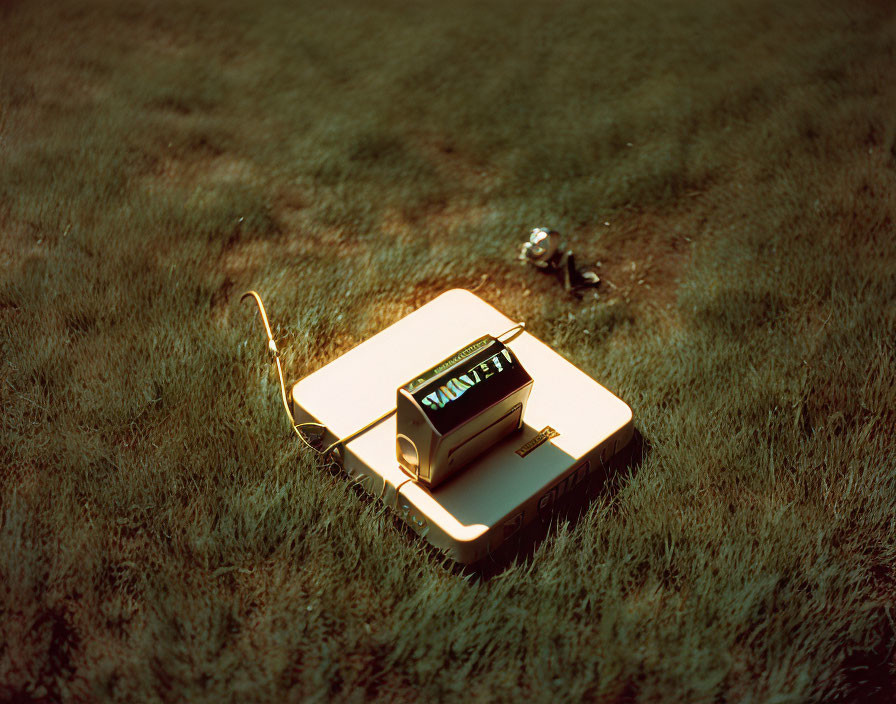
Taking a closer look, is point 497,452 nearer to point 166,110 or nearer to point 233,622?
point 233,622

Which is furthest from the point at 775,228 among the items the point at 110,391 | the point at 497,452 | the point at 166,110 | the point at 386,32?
the point at 166,110

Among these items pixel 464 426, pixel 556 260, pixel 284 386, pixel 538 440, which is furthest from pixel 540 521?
pixel 556 260

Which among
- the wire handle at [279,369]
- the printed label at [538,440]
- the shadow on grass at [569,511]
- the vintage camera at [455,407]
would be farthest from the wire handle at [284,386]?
the shadow on grass at [569,511]

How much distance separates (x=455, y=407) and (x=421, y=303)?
1.04 meters

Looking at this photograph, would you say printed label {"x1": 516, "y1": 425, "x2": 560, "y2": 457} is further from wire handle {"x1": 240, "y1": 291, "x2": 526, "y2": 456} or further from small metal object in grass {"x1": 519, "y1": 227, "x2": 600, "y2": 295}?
small metal object in grass {"x1": 519, "y1": 227, "x2": 600, "y2": 295}

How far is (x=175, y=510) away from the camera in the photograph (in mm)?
2070

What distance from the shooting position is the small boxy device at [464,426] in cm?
195

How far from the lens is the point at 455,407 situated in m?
1.92

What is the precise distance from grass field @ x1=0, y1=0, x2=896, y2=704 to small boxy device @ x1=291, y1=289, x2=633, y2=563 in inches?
4.4

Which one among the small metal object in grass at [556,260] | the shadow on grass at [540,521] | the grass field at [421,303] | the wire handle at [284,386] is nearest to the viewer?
the grass field at [421,303]

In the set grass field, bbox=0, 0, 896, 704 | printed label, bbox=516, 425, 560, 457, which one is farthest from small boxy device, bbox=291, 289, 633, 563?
grass field, bbox=0, 0, 896, 704

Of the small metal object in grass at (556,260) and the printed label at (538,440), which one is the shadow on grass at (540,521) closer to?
the printed label at (538,440)

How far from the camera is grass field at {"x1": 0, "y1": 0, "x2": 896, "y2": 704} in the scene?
73.5 inches

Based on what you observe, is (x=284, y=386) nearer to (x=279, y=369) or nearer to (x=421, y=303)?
(x=279, y=369)
